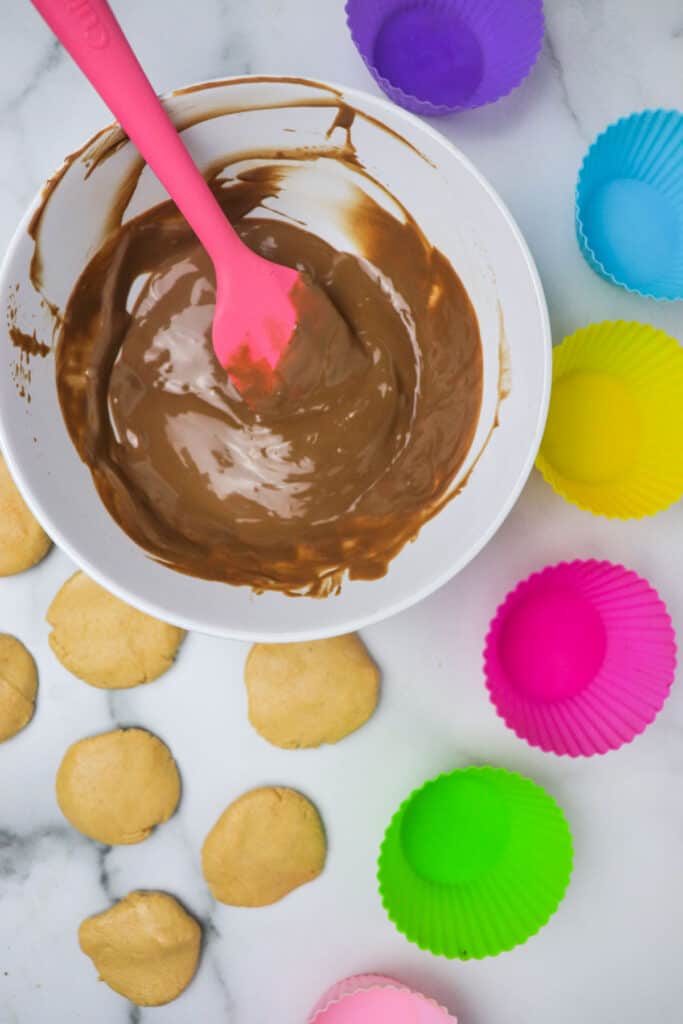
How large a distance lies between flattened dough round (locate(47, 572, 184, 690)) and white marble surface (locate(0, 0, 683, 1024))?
0.09 ft

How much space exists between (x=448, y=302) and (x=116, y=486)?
1.40 feet

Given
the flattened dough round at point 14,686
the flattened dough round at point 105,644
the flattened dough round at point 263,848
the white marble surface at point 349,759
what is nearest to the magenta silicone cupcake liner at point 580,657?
the white marble surface at point 349,759

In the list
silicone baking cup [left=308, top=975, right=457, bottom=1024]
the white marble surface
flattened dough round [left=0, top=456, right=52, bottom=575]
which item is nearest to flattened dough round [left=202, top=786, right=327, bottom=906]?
the white marble surface

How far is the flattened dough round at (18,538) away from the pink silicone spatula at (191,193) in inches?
13.8

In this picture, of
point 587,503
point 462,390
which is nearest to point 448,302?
point 462,390

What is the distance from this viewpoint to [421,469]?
107cm

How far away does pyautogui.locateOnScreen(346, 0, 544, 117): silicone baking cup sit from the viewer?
1179 mm

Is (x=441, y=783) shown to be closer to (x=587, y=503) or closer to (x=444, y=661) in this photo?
(x=444, y=661)

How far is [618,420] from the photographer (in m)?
1.21

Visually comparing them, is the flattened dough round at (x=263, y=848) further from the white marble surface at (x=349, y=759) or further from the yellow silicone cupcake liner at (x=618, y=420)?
the yellow silicone cupcake liner at (x=618, y=420)

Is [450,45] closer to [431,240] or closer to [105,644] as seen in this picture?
[431,240]

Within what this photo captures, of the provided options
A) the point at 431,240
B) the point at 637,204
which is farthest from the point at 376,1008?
the point at 637,204

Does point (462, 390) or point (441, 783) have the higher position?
point (462, 390)

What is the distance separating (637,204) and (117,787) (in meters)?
1.00
